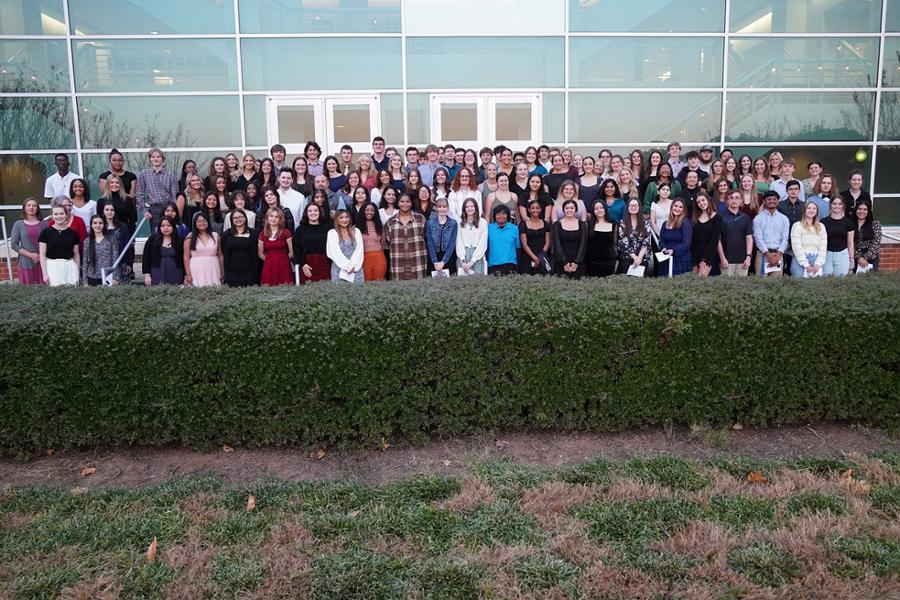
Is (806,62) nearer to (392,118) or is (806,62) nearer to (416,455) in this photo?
(392,118)

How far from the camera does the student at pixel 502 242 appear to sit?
793cm

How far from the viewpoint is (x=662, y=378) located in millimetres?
4832

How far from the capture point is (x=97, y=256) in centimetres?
839

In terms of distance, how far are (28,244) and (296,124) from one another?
209 inches

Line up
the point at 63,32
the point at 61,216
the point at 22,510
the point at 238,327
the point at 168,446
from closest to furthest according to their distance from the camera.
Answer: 1. the point at 22,510
2. the point at 238,327
3. the point at 168,446
4. the point at 61,216
5. the point at 63,32

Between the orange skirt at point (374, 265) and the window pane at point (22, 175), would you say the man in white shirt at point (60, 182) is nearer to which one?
the window pane at point (22, 175)

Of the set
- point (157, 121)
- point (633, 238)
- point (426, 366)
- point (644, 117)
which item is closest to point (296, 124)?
point (157, 121)

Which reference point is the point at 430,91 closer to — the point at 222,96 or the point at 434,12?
the point at 434,12

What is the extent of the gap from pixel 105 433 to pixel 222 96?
928 cm

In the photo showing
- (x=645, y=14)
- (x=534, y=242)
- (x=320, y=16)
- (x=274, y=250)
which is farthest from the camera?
(x=645, y=14)

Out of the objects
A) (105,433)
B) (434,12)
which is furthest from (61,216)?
(434,12)

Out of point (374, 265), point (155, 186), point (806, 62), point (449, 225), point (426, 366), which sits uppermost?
point (806, 62)

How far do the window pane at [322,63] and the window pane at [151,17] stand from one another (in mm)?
719

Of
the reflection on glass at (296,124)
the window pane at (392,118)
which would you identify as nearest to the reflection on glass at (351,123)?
the window pane at (392,118)
